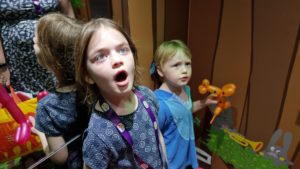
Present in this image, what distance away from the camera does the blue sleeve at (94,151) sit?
74 cm

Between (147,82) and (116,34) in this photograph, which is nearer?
(116,34)

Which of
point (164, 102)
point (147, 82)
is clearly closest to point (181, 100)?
point (164, 102)

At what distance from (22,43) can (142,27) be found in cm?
53

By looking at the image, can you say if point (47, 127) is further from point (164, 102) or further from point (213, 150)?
point (213, 150)

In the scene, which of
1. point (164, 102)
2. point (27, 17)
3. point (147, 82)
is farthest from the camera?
point (147, 82)

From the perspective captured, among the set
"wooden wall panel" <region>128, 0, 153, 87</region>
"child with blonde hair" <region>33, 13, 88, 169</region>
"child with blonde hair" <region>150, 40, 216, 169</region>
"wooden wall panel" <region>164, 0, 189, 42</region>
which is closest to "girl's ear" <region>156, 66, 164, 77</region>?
"child with blonde hair" <region>150, 40, 216, 169</region>

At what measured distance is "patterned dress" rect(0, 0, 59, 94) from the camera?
1020 millimetres

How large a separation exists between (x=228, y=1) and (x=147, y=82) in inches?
21.2

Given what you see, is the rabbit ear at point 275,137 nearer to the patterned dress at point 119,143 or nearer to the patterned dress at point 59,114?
the patterned dress at point 119,143

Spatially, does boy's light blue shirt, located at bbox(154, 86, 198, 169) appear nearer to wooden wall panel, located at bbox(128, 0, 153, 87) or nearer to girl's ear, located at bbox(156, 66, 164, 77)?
girl's ear, located at bbox(156, 66, 164, 77)

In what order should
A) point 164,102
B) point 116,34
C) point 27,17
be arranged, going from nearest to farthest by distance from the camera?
point 116,34
point 27,17
point 164,102

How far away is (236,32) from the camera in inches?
49.1

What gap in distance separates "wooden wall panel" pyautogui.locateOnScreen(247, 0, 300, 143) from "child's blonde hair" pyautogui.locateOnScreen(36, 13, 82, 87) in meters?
0.75

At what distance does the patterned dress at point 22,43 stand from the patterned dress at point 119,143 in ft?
1.32
